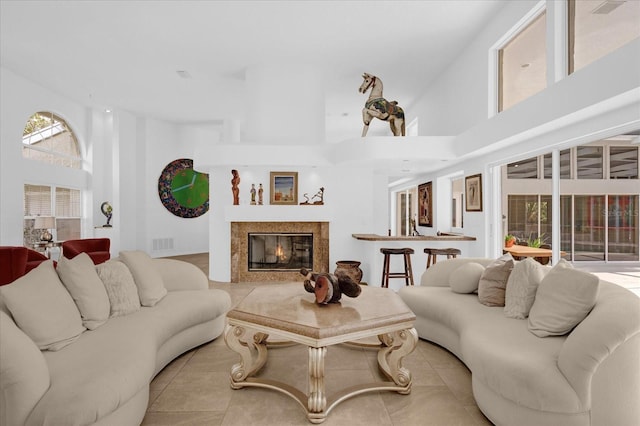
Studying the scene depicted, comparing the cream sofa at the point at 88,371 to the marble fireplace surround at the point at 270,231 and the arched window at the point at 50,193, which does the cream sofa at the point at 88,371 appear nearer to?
the marble fireplace surround at the point at 270,231

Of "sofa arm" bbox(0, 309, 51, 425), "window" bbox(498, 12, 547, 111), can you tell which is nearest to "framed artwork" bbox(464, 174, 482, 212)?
"window" bbox(498, 12, 547, 111)

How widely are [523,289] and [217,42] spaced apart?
5553 mm

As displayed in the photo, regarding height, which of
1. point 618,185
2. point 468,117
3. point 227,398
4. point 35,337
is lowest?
point 227,398

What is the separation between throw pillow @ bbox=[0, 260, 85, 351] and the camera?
6.87 ft

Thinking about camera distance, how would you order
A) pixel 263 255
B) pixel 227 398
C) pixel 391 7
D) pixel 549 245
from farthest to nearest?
pixel 263 255 < pixel 391 7 < pixel 549 245 < pixel 227 398

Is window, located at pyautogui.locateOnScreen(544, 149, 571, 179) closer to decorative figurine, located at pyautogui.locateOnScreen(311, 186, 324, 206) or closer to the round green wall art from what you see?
decorative figurine, located at pyautogui.locateOnScreen(311, 186, 324, 206)

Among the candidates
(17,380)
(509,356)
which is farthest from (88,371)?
(509,356)

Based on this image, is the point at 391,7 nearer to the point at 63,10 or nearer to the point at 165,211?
the point at 63,10

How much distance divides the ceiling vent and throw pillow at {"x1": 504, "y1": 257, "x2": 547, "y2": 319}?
8.10 feet

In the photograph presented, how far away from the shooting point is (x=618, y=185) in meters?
3.53

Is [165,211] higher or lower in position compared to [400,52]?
lower

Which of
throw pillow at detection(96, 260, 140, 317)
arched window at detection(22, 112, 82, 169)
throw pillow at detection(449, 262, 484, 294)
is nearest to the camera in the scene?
throw pillow at detection(96, 260, 140, 317)

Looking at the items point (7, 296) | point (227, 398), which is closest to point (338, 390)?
A: point (227, 398)

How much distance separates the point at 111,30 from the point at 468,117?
572 cm
